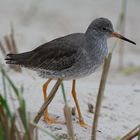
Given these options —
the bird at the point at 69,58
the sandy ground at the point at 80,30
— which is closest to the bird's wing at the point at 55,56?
the bird at the point at 69,58

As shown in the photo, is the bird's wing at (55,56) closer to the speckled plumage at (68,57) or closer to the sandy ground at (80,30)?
the speckled plumage at (68,57)

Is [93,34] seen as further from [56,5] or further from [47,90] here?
[56,5]

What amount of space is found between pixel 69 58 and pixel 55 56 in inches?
6.7

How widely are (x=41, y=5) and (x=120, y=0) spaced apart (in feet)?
4.64

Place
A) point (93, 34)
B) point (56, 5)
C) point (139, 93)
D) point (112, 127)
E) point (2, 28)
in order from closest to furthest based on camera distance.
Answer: point (112, 127), point (93, 34), point (139, 93), point (2, 28), point (56, 5)

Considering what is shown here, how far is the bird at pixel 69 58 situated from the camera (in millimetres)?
5887

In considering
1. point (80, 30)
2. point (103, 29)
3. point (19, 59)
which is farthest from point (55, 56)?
point (80, 30)

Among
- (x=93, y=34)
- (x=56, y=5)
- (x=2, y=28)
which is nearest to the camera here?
(x=93, y=34)

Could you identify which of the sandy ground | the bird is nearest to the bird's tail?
the bird

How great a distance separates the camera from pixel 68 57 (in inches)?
235

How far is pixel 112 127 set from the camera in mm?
5902

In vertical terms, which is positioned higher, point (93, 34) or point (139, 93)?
point (93, 34)

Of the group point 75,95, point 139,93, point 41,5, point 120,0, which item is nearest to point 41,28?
point 41,5

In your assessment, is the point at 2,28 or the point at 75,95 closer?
the point at 75,95
